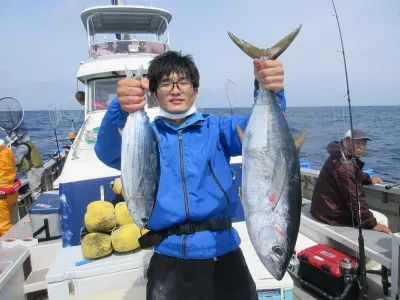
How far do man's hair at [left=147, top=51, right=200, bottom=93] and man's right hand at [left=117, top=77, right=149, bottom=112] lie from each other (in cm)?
21

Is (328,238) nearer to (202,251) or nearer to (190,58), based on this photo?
(202,251)

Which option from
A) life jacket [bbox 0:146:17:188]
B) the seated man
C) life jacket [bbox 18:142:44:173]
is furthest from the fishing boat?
life jacket [bbox 18:142:44:173]

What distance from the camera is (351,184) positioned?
4074 millimetres

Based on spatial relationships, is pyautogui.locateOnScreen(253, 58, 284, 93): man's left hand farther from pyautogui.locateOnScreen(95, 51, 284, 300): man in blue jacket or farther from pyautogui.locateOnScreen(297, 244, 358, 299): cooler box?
pyautogui.locateOnScreen(297, 244, 358, 299): cooler box

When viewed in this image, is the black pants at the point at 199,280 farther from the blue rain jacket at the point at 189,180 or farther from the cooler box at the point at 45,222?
the cooler box at the point at 45,222

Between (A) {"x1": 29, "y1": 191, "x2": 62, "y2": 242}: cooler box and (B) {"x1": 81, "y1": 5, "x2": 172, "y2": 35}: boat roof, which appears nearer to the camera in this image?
(A) {"x1": 29, "y1": 191, "x2": 62, "y2": 242}: cooler box

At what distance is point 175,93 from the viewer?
198cm

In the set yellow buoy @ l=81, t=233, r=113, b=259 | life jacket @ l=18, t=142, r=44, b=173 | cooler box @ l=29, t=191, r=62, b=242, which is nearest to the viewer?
yellow buoy @ l=81, t=233, r=113, b=259

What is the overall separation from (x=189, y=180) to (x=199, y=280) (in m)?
0.63

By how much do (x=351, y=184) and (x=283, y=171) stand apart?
111 inches

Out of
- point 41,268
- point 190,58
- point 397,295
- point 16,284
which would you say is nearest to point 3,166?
point 41,268

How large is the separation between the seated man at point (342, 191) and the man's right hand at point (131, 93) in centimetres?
310

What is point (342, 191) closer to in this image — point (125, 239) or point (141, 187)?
point (125, 239)

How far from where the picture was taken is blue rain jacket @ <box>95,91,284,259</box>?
1.94m
